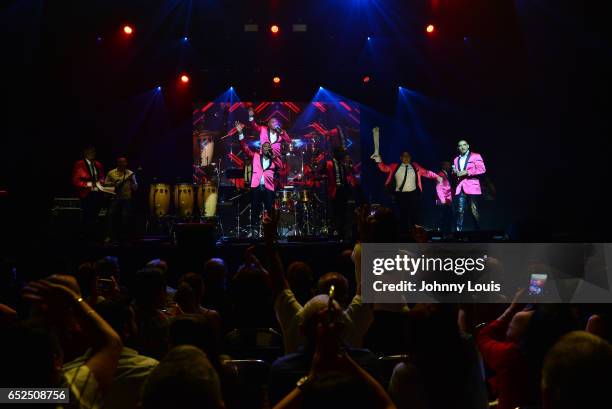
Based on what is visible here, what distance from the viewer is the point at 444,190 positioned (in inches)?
496

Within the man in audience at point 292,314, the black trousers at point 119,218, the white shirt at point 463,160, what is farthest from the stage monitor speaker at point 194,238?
the white shirt at point 463,160

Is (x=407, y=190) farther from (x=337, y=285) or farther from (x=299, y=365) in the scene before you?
(x=299, y=365)

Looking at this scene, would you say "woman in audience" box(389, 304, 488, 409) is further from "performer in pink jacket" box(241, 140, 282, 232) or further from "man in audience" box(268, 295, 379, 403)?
"performer in pink jacket" box(241, 140, 282, 232)

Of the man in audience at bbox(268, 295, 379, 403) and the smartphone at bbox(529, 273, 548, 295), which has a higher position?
the smartphone at bbox(529, 273, 548, 295)

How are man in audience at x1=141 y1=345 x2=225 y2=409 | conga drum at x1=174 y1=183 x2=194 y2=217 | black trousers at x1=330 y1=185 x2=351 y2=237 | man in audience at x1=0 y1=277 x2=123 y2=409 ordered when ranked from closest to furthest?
1. man in audience at x1=141 y1=345 x2=225 y2=409
2. man in audience at x1=0 y1=277 x2=123 y2=409
3. black trousers at x1=330 y1=185 x2=351 y2=237
4. conga drum at x1=174 y1=183 x2=194 y2=217

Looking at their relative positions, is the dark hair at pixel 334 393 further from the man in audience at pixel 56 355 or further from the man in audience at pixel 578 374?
the man in audience at pixel 56 355

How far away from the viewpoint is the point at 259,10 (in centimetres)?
1145

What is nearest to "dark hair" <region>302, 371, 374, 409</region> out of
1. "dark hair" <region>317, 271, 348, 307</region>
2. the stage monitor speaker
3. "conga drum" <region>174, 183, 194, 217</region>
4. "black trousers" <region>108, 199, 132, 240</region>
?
"dark hair" <region>317, 271, 348, 307</region>

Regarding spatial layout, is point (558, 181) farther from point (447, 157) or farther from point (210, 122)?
point (210, 122)

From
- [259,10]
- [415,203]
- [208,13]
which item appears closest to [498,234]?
[415,203]

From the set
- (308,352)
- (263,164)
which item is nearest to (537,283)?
(308,352)

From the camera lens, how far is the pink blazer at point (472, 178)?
36.9 ft

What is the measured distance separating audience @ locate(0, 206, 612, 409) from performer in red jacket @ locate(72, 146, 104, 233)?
6830 mm

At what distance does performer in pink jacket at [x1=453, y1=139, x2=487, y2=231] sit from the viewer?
442 inches
